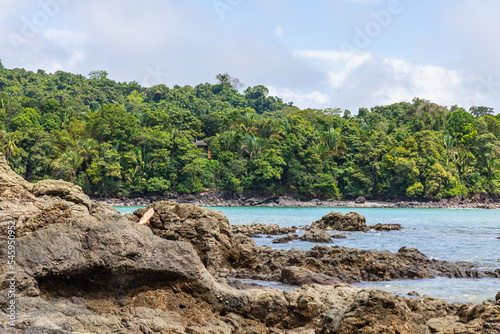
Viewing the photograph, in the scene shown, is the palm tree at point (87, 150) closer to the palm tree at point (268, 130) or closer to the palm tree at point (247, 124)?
the palm tree at point (247, 124)

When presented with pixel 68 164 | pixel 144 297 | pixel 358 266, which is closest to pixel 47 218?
pixel 144 297

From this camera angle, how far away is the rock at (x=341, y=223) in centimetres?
2798

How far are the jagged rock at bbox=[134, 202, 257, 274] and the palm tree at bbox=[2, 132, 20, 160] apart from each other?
1984 inches

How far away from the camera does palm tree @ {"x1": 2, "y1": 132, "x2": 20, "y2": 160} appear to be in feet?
186

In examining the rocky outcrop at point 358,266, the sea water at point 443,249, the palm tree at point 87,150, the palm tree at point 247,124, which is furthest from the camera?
the palm tree at point 247,124

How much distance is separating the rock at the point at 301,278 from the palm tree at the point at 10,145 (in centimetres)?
5290

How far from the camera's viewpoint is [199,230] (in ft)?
40.5

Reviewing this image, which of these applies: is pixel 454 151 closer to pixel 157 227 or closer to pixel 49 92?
pixel 157 227

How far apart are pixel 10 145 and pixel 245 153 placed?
31913mm

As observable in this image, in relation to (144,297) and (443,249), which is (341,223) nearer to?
(443,249)

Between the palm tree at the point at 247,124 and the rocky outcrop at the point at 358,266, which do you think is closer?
the rocky outcrop at the point at 358,266

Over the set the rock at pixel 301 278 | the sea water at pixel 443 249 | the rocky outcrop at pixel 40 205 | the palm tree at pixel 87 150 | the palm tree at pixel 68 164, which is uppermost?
the palm tree at pixel 87 150

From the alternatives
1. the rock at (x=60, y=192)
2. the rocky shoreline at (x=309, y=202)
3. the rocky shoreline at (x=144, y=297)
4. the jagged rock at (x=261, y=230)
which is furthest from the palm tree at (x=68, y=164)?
the rocky shoreline at (x=144, y=297)

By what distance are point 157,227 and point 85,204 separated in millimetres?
1866
